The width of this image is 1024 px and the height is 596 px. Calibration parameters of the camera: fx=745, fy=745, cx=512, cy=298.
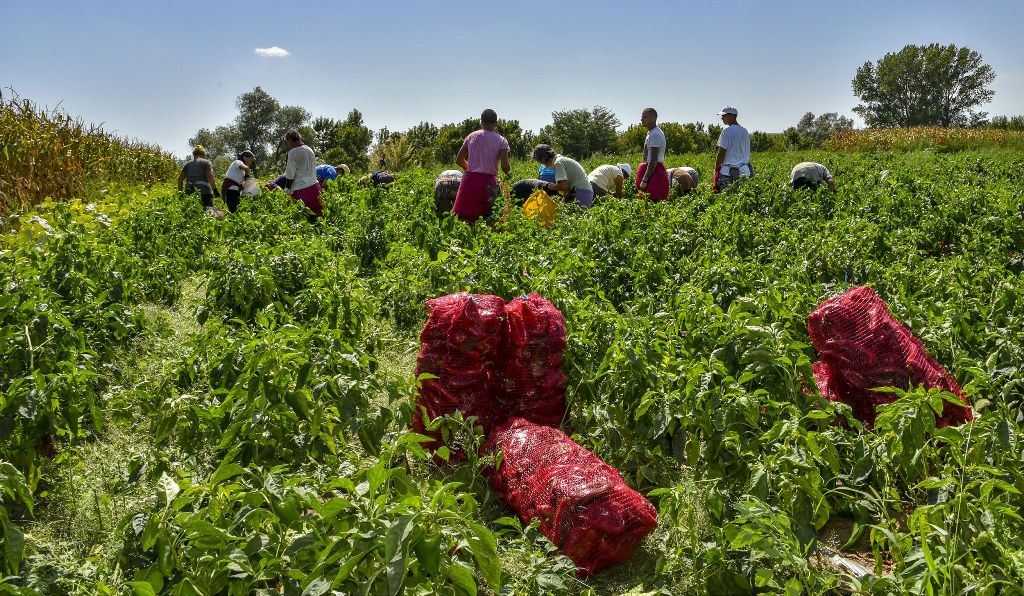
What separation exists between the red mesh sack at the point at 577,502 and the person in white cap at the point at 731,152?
22.6 ft

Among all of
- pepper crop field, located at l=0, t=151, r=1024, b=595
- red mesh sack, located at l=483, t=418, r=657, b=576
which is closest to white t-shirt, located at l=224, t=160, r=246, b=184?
pepper crop field, located at l=0, t=151, r=1024, b=595

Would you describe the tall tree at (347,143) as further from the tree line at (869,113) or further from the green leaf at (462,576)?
the green leaf at (462,576)

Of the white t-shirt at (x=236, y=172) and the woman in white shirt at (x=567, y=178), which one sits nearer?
the woman in white shirt at (x=567, y=178)

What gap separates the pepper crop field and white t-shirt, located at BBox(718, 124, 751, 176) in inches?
149

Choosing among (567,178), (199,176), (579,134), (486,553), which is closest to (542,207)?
(567,178)

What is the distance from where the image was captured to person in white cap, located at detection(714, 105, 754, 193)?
29.9 ft

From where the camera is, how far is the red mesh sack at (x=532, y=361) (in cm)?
330

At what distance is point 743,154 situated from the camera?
9.37 m

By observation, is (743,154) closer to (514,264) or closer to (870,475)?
(514,264)

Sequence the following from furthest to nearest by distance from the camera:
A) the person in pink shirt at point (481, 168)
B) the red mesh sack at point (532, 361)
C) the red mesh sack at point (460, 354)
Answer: the person in pink shirt at point (481, 168), the red mesh sack at point (532, 361), the red mesh sack at point (460, 354)

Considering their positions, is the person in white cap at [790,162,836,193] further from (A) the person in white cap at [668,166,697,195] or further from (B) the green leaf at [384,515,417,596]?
(B) the green leaf at [384,515,417,596]

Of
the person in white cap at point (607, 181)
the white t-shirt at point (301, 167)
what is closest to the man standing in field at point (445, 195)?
the white t-shirt at point (301, 167)

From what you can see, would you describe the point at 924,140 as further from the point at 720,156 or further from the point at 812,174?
the point at 720,156

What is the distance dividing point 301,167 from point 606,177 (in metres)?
3.71
